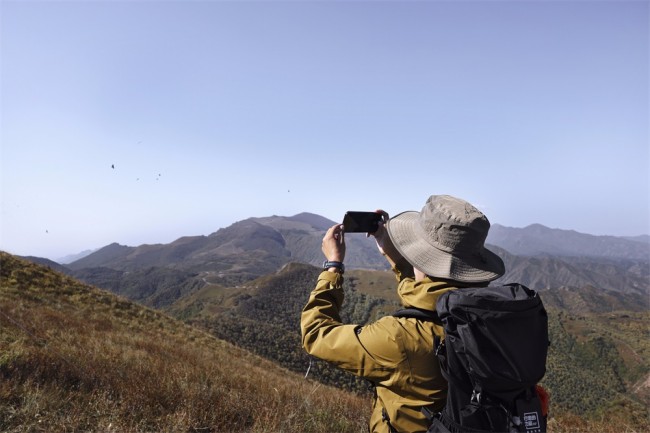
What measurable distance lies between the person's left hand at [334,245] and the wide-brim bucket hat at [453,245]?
0.42 m

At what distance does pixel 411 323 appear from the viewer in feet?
6.72

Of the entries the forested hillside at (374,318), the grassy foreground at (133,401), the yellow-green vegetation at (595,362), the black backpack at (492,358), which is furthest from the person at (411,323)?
the yellow-green vegetation at (595,362)

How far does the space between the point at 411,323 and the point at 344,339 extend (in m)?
0.40

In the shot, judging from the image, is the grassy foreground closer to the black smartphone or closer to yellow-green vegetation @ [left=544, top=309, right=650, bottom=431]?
the black smartphone

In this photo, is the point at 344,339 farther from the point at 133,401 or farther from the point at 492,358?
the point at 133,401

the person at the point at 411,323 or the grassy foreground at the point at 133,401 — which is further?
the grassy foreground at the point at 133,401

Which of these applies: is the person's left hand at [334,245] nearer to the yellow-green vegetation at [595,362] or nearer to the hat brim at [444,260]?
the hat brim at [444,260]

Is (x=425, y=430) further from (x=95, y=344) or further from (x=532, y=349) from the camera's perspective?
(x=95, y=344)

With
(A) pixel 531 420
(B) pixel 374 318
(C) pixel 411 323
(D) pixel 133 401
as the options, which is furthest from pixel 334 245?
(B) pixel 374 318

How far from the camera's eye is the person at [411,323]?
78.6 inches

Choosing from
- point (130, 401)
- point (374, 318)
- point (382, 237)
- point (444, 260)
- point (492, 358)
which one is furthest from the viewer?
point (374, 318)

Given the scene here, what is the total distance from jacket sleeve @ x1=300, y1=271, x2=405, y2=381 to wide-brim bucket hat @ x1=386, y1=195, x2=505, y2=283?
0.46 meters

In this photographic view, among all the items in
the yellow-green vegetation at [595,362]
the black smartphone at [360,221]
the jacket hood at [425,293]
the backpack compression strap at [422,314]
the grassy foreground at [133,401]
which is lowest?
the yellow-green vegetation at [595,362]

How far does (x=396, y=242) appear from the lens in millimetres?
2465
